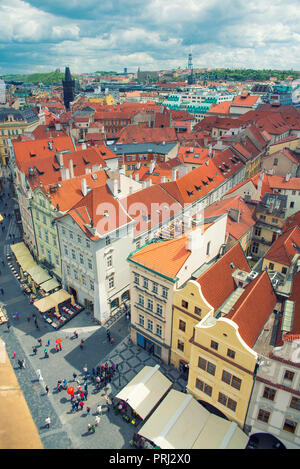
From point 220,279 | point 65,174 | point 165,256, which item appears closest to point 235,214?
point 220,279

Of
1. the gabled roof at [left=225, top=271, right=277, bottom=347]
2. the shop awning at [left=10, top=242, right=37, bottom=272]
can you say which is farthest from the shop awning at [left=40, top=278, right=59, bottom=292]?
the gabled roof at [left=225, top=271, right=277, bottom=347]

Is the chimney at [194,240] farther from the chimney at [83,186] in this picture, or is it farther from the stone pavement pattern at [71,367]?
the chimney at [83,186]

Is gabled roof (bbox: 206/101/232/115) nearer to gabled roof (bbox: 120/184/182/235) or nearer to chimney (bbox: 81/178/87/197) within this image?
gabled roof (bbox: 120/184/182/235)

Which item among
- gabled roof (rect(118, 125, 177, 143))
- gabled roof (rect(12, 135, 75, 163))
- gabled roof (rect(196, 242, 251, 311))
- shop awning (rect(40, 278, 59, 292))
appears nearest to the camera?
gabled roof (rect(196, 242, 251, 311))

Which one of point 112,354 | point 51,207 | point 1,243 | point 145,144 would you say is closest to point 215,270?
point 112,354

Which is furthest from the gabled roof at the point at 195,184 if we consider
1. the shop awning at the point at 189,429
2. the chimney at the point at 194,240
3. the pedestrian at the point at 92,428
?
the pedestrian at the point at 92,428

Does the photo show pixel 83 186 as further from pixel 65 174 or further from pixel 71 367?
pixel 71 367
